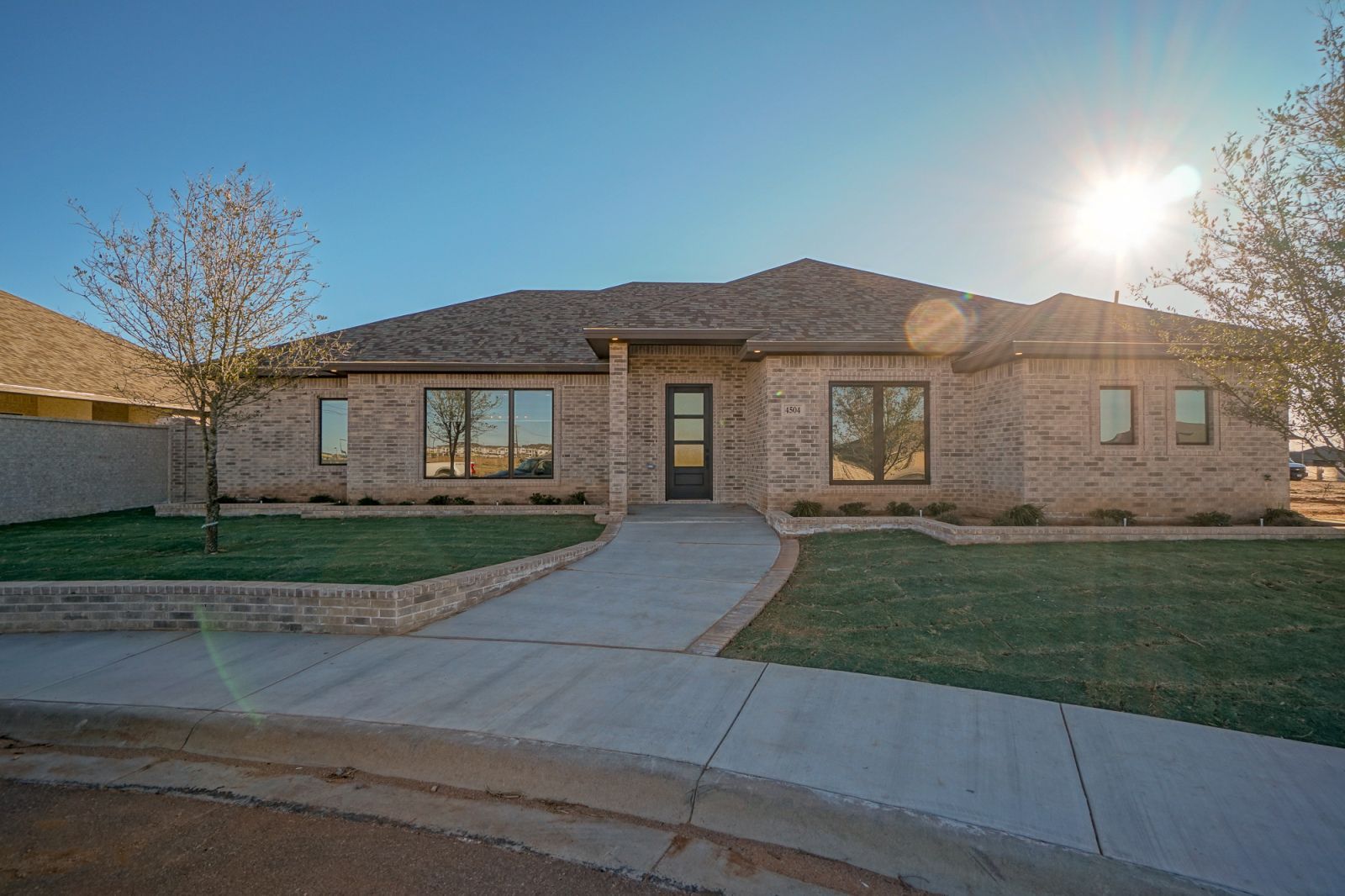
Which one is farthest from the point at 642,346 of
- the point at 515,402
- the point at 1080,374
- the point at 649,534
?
the point at 1080,374

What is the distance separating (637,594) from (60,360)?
17.8 m

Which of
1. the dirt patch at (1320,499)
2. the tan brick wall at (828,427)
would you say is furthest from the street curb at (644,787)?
the dirt patch at (1320,499)

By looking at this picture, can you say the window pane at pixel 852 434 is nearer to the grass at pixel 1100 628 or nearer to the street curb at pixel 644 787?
the grass at pixel 1100 628

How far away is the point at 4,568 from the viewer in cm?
779

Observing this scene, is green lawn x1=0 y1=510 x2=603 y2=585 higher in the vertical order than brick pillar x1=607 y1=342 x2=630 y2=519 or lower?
lower

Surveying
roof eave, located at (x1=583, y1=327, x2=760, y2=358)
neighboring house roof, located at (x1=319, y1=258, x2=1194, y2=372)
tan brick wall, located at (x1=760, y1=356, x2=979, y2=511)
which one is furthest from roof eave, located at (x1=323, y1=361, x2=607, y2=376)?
tan brick wall, located at (x1=760, y1=356, x2=979, y2=511)

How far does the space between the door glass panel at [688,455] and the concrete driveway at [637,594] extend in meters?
3.25

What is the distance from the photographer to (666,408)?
13.8 m

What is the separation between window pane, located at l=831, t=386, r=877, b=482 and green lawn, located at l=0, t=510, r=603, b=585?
4628 millimetres

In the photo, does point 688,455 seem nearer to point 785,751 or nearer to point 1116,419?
point 1116,419

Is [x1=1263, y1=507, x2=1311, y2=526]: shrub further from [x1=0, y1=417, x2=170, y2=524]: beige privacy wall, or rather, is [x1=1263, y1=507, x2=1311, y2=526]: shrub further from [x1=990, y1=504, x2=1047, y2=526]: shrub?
[x1=0, y1=417, x2=170, y2=524]: beige privacy wall

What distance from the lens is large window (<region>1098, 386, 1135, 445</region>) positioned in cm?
1094

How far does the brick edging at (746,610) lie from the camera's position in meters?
5.38

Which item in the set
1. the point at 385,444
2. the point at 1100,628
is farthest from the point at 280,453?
the point at 1100,628
